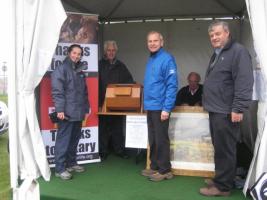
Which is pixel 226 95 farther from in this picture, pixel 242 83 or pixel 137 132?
pixel 137 132

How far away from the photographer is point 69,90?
3.68 meters

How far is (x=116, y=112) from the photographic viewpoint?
4184 millimetres

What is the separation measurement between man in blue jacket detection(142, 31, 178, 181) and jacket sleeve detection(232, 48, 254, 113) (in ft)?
2.30

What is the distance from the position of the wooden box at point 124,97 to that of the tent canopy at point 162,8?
1.57 m

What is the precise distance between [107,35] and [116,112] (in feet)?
7.20

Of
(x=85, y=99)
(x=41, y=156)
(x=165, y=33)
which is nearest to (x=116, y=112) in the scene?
(x=85, y=99)

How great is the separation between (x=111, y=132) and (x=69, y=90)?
1208mm

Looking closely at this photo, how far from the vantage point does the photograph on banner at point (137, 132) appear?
4074 millimetres

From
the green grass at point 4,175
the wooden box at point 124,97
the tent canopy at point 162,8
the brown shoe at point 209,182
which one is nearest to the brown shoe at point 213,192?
the brown shoe at point 209,182

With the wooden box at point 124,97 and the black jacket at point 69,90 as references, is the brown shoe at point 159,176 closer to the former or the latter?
the wooden box at point 124,97

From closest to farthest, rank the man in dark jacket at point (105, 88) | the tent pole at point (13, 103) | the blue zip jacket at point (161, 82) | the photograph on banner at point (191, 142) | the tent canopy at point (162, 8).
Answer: the tent pole at point (13, 103) → the blue zip jacket at point (161, 82) → the photograph on banner at point (191, 142) → the man in dark jacket at point (105, 88) → the tent canopy at point (162, 8)

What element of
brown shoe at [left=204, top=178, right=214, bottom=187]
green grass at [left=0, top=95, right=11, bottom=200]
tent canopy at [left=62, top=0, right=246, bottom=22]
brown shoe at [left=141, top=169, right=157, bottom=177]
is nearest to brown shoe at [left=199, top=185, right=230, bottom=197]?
brown shoe at [left=204, top=178, right=214, bottom=187]

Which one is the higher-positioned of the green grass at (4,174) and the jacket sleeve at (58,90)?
the jacket sleeve at (58,90)

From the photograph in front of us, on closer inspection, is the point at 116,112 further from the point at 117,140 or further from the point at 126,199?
the point at 126,199
